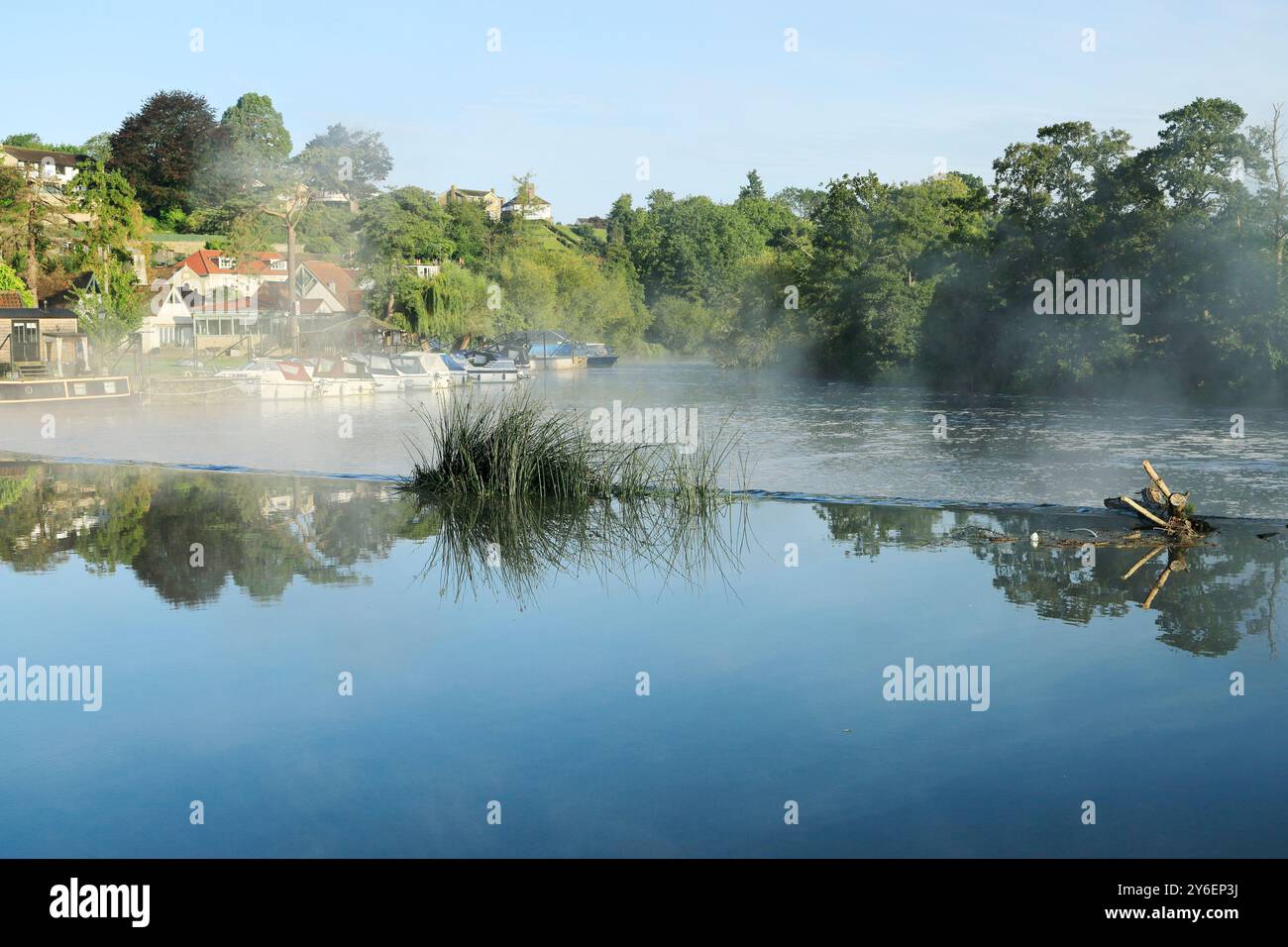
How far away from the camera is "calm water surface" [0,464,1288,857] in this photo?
5484 millimetres

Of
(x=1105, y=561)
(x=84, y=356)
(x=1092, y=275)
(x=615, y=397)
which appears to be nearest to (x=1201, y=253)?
(x=1092, y=275)

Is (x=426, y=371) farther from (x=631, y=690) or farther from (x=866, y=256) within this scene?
(x=631, y=690)

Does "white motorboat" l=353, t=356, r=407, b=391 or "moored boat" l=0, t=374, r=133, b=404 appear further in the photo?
"white motorboat" l=353, t=356, r=407, b=391

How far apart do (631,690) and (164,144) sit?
329ft

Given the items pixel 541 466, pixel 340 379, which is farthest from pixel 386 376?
pixel 541 466

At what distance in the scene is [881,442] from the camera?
25.7 metres

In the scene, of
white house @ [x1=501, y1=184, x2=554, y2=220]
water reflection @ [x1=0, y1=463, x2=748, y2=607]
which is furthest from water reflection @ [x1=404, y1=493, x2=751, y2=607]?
white house @ [x1=501, y1=184, x2=554, y2=220]

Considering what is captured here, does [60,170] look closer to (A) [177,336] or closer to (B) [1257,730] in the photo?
(A) [177,336]

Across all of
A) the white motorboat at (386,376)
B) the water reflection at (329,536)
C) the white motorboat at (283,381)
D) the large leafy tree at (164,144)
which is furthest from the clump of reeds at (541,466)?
the large leafy tree at (164,144)

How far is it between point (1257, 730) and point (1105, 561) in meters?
5.16

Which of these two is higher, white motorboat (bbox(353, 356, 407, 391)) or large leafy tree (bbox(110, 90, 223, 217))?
large leafy tree (bbox(110, 90, 223, 217))

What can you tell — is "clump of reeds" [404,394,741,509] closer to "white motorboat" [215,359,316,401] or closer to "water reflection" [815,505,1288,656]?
"water reflection" [815,505,1288,656]

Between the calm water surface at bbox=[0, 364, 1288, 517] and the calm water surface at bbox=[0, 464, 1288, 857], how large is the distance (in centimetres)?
427

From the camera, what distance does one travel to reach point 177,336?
7169cm
